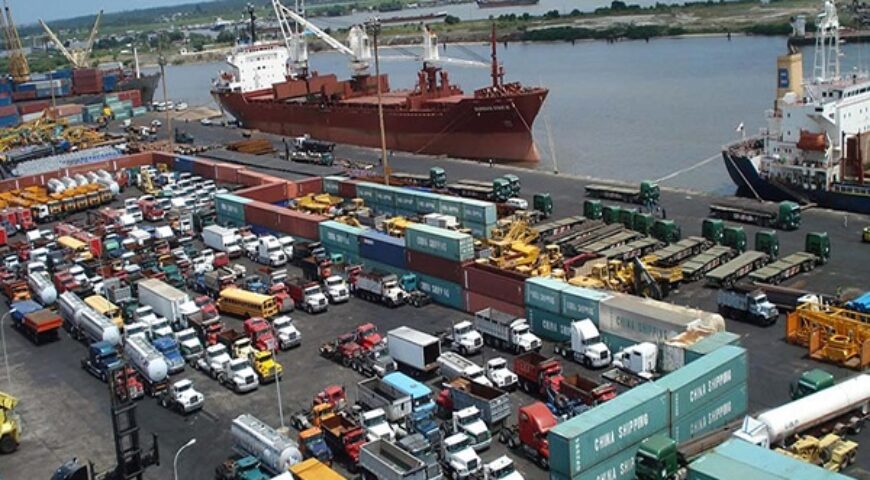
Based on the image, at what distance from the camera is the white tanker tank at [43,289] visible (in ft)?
100

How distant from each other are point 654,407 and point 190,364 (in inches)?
532

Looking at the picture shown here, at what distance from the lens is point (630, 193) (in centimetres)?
3806

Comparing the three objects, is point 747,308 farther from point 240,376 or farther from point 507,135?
point 507,135

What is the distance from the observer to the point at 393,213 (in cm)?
3772

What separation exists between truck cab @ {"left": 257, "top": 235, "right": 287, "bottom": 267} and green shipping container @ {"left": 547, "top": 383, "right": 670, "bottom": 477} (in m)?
18.9

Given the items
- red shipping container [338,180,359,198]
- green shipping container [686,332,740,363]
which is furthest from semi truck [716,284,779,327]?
red shipping container [338,180,359,198]

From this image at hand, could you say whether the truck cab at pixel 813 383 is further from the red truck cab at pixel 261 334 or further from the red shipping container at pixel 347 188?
the red shipping container at pixel 347 188

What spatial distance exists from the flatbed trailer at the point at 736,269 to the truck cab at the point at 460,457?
11621 millimetres

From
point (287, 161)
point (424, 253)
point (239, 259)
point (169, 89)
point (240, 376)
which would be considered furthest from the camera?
point (169, 89)

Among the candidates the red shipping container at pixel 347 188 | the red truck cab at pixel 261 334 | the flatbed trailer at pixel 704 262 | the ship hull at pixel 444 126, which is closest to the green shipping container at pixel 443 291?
the red truck cab at pixel 261 334

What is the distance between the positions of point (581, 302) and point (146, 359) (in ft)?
37.5

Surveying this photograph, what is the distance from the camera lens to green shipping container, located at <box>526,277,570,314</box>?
80.0ft

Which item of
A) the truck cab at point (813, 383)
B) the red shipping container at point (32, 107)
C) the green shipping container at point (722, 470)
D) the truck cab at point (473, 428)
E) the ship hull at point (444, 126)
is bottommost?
the truck cab at point (473, 428)

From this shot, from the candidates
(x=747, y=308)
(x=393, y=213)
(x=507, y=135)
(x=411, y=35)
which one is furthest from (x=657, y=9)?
(x=747, y=308)
